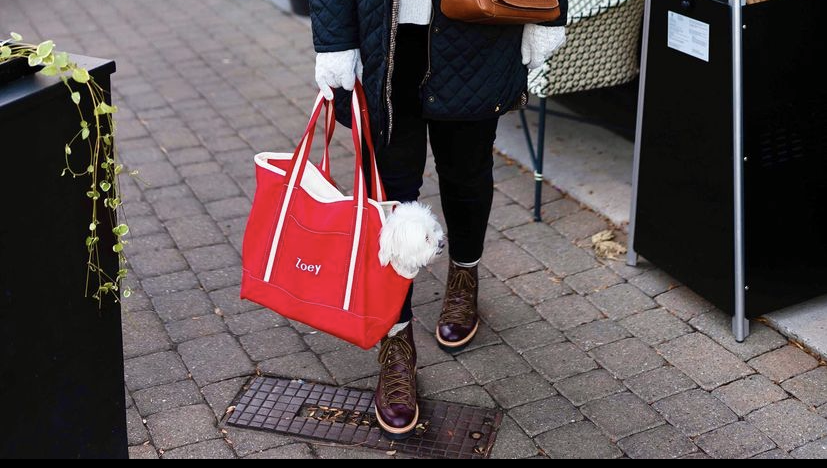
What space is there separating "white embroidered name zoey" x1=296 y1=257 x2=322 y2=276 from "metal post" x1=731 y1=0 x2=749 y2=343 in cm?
149

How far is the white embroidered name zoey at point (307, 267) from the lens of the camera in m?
2.82

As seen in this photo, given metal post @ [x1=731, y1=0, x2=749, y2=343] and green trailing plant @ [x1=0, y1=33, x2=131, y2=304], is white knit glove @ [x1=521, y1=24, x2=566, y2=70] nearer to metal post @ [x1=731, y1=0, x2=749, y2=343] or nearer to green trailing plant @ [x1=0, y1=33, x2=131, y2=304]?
metal post @ [x1=731, y1=0, x2=749, y2=343]

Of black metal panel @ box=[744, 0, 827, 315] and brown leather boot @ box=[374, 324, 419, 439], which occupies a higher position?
black metal panel @ box=[744, 0, 827, 315]

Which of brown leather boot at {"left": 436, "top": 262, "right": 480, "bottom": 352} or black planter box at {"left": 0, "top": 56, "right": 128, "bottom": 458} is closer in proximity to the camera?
black planter box at {"left": 0, "top": 56, "right": 128, "bottom": 458}

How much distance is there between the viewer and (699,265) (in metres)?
3.64

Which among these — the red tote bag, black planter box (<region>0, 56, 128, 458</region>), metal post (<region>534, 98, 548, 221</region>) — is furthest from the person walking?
metal post (<region>534, 98, 548, 221</region>)

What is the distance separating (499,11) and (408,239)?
679 millimetres

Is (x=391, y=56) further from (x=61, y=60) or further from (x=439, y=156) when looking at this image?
(x=61, y=60)

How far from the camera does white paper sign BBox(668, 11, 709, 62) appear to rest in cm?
335

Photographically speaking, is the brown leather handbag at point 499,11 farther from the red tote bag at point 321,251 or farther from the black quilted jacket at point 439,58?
the red tote bag at point 321,251

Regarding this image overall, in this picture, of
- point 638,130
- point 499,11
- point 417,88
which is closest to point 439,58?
point 417,88

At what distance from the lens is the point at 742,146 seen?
331 centimetres

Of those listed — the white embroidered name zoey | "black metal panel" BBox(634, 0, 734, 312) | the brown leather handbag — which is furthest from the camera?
"black metal panel" BBox(634, 0, 734, 312)
